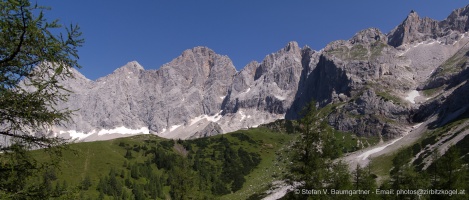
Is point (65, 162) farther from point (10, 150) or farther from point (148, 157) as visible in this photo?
point (148, 157)

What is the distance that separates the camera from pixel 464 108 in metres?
179

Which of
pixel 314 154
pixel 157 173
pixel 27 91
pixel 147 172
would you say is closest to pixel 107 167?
pixel 147 172

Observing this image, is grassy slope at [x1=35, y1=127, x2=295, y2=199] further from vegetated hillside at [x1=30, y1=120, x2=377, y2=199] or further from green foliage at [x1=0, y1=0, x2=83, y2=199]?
green foliage at [x1=0, y1=0, x2=83, y2=199]

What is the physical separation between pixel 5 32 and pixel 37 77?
1766mm

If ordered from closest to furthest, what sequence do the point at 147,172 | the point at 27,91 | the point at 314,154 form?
the point at 27,91, the point at 314,154, the point at 147,172

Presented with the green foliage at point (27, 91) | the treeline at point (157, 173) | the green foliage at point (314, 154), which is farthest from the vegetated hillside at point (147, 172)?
the green foliage at point (27, 91)

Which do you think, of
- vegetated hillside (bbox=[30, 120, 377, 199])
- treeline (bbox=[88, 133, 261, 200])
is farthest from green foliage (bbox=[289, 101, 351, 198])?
vegetated hillside (bbox=[30, 120, 377, 199])

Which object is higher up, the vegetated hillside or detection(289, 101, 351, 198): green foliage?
detection(289, 101, 351, 198): green foliage

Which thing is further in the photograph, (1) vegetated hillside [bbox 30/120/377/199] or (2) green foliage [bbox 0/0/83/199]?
(1) vegetated hillside [bbox 30/120/377/199]

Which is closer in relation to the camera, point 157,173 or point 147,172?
point 147,172

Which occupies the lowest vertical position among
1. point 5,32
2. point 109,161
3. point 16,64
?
point 109,161

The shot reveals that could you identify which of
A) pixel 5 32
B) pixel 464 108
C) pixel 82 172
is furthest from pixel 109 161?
pixel 464 108

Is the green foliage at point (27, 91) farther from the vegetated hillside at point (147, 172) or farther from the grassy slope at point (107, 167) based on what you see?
the grassy slope at point (107, 167)

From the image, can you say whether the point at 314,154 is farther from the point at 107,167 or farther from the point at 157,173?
the point at 157,173
